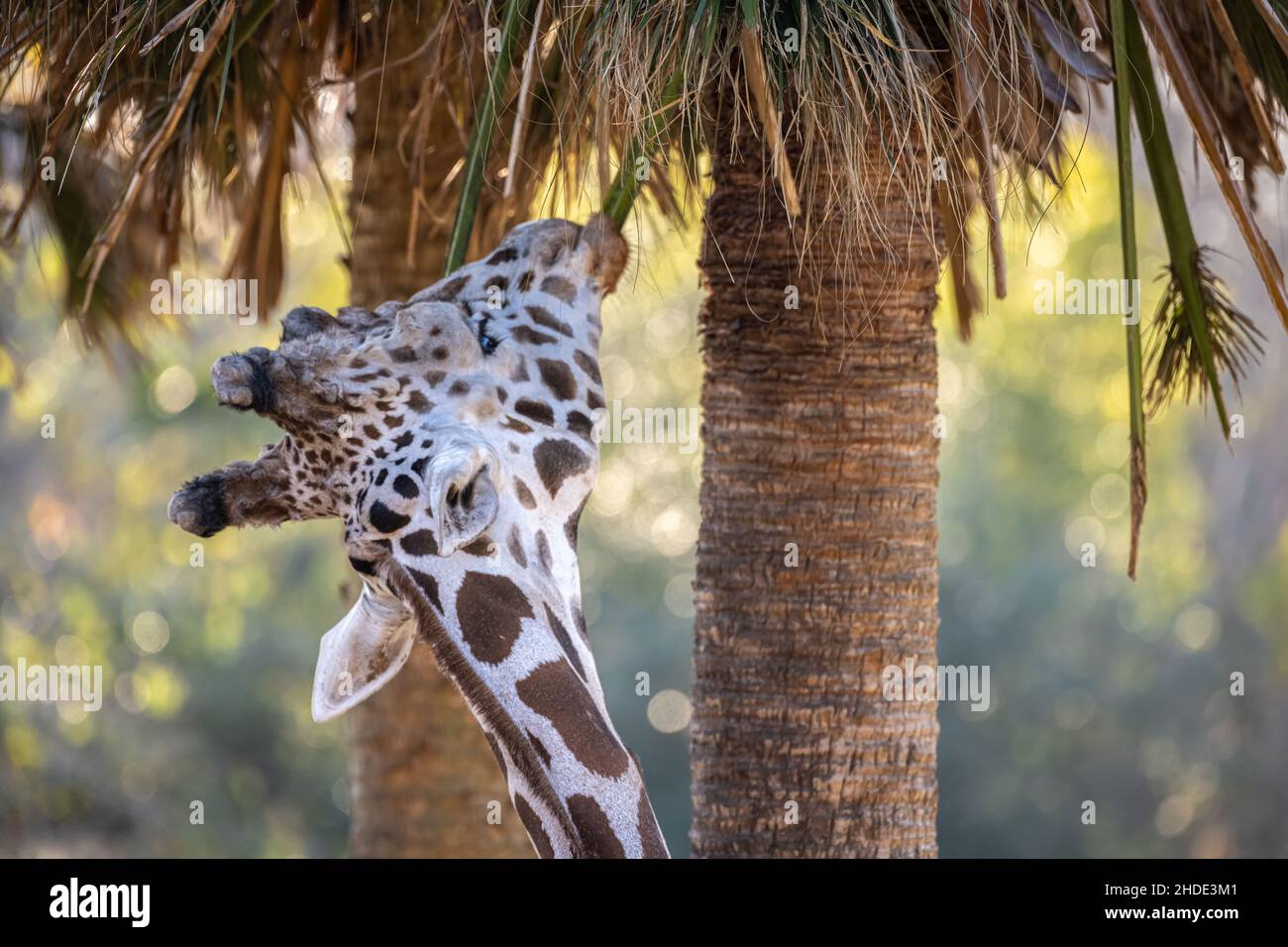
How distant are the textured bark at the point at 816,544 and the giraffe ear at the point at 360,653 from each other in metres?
0.99

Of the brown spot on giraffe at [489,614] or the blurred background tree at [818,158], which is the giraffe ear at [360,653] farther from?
the blurred background tree at [818,158]

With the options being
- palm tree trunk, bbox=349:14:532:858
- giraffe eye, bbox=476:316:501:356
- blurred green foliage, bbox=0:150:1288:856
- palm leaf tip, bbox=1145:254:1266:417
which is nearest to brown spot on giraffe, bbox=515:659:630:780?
giraffe eye, bbox=476:316:501:356

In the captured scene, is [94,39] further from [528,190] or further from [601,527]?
[601,527]

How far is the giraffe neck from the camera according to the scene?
293cm

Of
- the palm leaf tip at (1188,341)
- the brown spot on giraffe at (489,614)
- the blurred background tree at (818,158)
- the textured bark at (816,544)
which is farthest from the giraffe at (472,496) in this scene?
the palm leaf tip at (1188,341)

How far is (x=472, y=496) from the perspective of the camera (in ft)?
9.91

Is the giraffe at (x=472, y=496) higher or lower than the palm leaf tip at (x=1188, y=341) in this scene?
lower

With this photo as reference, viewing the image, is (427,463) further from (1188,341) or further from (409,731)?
(409,731)

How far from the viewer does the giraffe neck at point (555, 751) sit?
9.61 ft

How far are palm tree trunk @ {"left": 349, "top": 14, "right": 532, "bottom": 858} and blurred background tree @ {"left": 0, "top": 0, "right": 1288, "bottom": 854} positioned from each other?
3.58 ft

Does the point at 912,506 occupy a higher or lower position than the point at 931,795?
higher

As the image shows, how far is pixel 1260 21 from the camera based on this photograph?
12.7 feet
